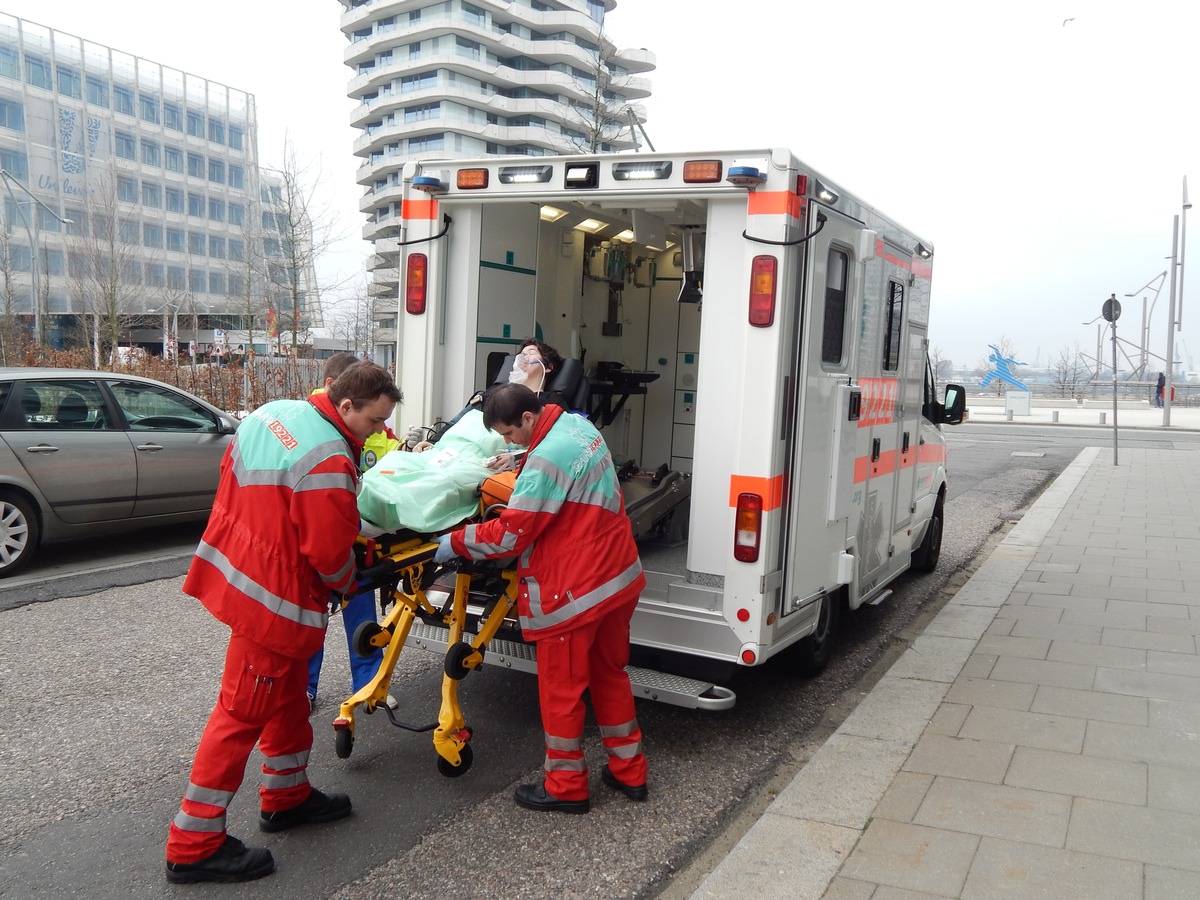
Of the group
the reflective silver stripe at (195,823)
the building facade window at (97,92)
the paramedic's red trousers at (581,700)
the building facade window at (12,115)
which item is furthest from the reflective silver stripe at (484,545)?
the building facade window at (97,92)

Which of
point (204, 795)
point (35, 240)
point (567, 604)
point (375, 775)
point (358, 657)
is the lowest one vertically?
point (375, 775)

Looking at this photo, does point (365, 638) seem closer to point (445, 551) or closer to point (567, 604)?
point (445, 551)

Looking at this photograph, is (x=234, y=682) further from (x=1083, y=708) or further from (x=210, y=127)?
(x=210, y=127)

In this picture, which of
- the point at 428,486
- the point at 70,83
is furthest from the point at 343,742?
the point at 70,83

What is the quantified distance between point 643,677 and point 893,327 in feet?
9.72

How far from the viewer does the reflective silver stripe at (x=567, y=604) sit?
3703mm

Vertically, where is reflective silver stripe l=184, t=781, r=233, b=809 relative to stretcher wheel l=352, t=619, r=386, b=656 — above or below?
below

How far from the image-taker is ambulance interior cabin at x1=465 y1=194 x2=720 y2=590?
5.55 m

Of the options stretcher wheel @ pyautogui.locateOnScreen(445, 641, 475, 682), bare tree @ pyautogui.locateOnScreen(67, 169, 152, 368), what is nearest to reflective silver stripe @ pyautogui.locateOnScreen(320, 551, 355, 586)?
stretcher wheel @ pyautogui.locateOnScreen(445, 641, 475, 682)

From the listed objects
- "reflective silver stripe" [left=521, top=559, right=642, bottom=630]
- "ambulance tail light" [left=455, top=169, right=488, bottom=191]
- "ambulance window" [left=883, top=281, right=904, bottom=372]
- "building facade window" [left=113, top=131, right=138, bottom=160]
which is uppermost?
"building facade window" [left=113, top=131, right=138, bottom=160]

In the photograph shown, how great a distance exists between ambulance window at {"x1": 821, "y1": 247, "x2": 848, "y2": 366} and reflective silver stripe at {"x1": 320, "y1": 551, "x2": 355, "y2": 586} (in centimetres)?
252

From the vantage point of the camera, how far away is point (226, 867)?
3.22 metres

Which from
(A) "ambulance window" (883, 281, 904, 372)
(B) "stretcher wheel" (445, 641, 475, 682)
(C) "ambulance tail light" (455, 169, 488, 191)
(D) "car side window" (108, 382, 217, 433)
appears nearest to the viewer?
(B) "stretcher wheel" (445, 641, 475, 682)

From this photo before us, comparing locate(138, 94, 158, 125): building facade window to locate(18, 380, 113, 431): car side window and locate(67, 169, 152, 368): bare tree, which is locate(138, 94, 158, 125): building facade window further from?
locate(18, 380, 113, 431): car side window
